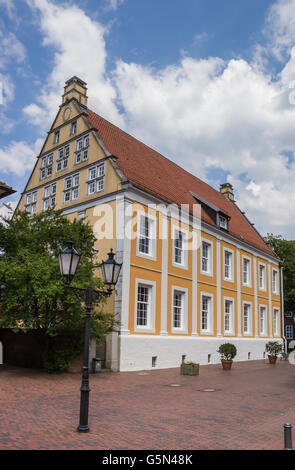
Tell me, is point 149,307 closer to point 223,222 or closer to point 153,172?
point 153,172

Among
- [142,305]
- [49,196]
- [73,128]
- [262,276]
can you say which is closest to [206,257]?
[142,305]

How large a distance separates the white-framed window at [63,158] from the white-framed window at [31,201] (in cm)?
288

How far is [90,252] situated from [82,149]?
883cm

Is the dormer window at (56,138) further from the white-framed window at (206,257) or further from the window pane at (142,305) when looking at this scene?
the window pane at (142,305)

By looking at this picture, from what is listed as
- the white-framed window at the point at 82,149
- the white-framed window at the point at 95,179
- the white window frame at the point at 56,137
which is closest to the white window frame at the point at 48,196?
the white-framed window at the point at 82,149

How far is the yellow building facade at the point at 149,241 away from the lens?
65.9ft

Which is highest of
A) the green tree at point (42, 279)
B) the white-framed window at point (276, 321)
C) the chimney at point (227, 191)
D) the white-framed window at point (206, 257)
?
the chimney at point (227, 191)

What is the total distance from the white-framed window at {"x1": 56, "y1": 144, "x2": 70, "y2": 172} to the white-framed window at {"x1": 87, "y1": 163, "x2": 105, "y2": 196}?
2879mm

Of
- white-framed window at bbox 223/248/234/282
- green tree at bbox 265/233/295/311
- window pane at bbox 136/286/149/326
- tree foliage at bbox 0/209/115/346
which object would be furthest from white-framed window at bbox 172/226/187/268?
green tree at bbox 265/233/295/311

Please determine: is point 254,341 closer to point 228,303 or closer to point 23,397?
point 228,303

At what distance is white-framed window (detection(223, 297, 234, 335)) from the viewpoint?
2869 centimetres

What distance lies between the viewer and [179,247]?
78.9ft

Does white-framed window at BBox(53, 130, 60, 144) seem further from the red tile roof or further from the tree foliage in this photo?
the tree foliage

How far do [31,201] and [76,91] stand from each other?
784cm
